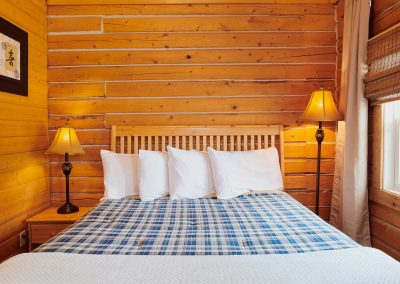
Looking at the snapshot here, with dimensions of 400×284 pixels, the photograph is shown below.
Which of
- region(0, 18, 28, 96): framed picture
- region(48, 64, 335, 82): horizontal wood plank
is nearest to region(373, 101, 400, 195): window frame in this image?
region(48, 64, 335, 82): horizontal wood plank

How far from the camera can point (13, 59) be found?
7.72ft

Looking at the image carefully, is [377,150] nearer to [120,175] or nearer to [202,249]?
[202,249]

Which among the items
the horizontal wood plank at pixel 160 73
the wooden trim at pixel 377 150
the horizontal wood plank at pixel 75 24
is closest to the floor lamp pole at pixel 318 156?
the wooden trim at pixel 377 150

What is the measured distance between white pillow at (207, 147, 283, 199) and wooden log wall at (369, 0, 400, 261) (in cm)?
69

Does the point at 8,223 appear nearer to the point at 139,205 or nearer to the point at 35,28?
the point at 139,205

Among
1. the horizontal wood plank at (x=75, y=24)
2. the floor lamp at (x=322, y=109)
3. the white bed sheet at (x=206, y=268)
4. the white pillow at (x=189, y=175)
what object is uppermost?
the horizontal wood plank at (x=75, y=24)

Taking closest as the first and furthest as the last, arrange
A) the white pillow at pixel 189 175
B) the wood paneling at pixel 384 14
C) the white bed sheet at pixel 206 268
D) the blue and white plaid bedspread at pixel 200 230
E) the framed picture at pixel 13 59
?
the white bed sheet at pixel 206 268
the blue and white plaid bedspread at pixel 200 230
the wood paneling at pixel 384 14
the framed picture at pixel 13 59
the white pillow at pixel 189 175

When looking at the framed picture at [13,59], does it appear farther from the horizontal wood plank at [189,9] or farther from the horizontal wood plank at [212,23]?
the horizontal wood plank at [212,23]

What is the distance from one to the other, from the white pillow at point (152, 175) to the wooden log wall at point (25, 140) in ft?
3.10

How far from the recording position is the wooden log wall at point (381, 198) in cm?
212

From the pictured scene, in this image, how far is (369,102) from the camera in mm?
2332

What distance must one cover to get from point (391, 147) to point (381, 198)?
37cm

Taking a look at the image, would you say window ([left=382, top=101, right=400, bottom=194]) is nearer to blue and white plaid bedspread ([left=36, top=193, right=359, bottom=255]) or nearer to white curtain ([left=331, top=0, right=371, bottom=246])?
white curtain ([left=331, top=0, right=371, bottom=246])

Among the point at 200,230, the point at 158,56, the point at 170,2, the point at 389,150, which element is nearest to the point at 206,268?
the point at 200,230
